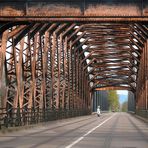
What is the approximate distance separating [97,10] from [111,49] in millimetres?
50066

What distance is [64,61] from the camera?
48.0m

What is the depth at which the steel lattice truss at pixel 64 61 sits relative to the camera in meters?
26.0

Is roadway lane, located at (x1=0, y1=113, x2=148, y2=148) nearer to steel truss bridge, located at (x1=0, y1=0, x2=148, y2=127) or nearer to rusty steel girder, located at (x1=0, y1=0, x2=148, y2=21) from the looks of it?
steel truss bridge, located at (x1=0, y1=0, x2=148, y2=127)

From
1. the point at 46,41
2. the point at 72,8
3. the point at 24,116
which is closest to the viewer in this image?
the point at 72,8

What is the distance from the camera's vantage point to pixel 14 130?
75.0 ft

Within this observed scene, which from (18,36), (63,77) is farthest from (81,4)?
(63,77)

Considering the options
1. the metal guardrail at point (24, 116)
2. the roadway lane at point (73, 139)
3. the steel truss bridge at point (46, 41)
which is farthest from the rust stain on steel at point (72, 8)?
the roadway lane at point (73, 139)

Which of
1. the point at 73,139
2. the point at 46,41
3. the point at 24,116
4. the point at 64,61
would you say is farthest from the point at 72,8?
the point at 64,61

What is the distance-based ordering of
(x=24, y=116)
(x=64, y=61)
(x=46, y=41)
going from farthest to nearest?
1. (x=64, y=61)
2. (x=46, y=41)
3. (x=24, y=116)

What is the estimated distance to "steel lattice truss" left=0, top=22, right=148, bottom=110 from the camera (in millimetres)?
26000

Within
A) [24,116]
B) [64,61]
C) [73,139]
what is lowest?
[73,139]

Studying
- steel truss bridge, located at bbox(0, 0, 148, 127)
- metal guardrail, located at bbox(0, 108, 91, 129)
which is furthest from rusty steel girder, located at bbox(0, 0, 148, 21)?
metal guardrail, located at bbox(0, 108, 91, 129)

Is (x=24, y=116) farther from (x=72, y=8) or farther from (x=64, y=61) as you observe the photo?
(x=64, y=61)

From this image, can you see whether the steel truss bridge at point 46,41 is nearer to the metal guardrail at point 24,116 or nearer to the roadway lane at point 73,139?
the metal guardrail at point 24,116
